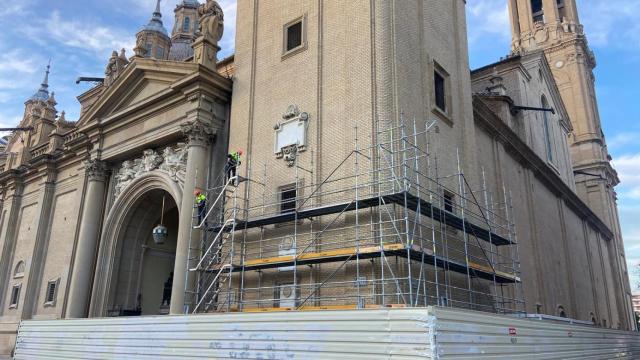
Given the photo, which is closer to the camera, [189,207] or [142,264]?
[189,207]

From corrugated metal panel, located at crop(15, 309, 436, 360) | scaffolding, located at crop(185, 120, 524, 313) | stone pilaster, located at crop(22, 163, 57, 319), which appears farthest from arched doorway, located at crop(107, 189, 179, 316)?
corrugated metal panel, located at crop(15, 309, 436, 360)

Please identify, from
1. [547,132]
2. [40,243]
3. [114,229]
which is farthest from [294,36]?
[547,132]

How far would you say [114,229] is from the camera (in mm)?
23281

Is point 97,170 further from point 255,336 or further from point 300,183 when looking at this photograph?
point 255,336

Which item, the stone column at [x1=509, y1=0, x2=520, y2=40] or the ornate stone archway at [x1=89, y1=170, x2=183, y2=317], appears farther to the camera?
the stone column at [x1=509, y1=0, x2=520, y2=40]

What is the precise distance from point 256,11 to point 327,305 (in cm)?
1180

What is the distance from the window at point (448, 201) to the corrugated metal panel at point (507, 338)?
16.5 feet

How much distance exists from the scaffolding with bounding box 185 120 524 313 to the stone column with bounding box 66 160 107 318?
7175 millimetres

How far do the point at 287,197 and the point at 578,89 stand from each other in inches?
1858

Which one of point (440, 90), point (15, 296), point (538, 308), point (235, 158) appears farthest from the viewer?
point (15, 296)

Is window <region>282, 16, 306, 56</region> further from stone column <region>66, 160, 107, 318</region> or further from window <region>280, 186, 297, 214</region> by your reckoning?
stone column <region>66, 160, 107, 318</region>

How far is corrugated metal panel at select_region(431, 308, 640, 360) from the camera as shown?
795 cm

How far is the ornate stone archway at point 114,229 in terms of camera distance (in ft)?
72.3

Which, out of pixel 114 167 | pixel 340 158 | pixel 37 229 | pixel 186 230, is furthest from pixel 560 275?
pixel 37 229
